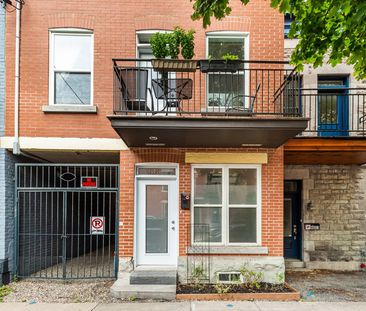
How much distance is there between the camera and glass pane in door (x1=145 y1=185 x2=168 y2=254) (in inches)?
293

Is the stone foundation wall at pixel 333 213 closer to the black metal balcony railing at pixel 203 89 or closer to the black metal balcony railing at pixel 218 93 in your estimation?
the black metal balcony railing at pixel 218 93

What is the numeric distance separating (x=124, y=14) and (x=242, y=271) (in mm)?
6687

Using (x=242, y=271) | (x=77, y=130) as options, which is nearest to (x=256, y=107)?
(x=242, y=271)

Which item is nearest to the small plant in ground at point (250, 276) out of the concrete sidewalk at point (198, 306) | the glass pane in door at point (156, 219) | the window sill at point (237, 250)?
the window sill at point (237, 250)

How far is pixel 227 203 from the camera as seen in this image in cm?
744

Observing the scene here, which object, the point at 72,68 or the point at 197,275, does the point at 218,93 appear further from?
the point at 197,275

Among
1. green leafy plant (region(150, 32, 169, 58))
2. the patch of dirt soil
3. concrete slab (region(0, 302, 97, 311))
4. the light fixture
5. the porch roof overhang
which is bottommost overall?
concrete slab (region(0, 302, 97, 311))

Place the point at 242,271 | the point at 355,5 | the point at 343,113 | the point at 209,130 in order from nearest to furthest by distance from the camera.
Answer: the point at 355,5 → the point at 209,130 → the point at 242,271 → the point at 343,113

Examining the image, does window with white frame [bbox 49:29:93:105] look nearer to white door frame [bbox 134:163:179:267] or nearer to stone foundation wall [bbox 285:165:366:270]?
white door frame [bbox 134:163:179:267]

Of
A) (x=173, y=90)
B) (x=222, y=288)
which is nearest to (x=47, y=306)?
(x=222, y=288)

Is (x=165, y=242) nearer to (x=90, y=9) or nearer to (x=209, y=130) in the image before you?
(x=209, y=130)

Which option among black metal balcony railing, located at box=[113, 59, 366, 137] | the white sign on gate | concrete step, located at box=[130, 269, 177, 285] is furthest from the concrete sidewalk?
black metal balcony railing, located at box=[113, 59, 366, 137]

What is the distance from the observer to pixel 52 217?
28.1 feet

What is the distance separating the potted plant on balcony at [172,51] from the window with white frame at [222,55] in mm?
1334
